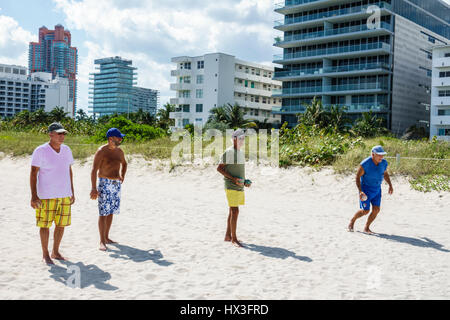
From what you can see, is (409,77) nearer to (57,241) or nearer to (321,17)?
(321,17)

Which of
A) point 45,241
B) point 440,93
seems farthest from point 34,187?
point 440,93

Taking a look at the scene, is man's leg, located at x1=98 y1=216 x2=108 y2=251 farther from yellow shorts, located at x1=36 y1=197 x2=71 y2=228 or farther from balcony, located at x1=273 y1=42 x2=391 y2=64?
balcony, located at x1=273 y1=42 x2=391 y2=64

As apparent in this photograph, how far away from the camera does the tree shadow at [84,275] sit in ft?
15.6

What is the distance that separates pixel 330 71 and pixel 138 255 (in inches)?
2126

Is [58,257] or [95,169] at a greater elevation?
[95,169]

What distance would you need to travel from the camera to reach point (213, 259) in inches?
233

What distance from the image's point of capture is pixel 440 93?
1989 inches

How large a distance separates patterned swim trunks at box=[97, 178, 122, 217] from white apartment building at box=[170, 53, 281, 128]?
60138mm

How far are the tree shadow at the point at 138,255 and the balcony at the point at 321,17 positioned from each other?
5406 cm

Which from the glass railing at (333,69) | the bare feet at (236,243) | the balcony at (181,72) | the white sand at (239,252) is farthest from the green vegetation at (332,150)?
the balcony at (181,72)

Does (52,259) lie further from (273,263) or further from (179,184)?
(179,184)

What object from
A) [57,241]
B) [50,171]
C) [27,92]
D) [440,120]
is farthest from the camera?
[27,92]

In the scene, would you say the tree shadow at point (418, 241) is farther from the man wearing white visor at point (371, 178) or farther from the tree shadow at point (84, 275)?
the tree shadow at point (84, 275)

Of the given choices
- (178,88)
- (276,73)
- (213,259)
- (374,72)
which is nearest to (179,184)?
(213,259)
